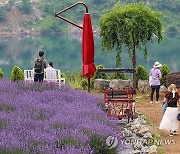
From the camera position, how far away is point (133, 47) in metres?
18.5

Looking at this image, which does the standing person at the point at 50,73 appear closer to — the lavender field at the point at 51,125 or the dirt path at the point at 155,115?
the dirt path at the point at 155,115

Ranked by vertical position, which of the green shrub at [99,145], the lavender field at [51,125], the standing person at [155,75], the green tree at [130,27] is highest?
the green tree at [130,27]

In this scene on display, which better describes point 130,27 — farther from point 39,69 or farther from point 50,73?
point 39,69

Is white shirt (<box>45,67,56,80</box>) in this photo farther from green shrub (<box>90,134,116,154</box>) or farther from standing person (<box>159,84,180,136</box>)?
green shrub (<box>90,134,116,154</box>)

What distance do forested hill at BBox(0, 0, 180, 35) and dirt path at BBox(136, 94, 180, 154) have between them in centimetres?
9563

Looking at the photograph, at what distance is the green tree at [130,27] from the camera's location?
18.1 m

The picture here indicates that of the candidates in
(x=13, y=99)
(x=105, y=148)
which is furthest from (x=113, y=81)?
(x=105, y=148)

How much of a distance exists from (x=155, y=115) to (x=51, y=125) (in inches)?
264

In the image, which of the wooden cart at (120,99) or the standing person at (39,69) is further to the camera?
the standing person at (39,69)

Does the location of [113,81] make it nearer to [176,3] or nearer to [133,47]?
[133,47]

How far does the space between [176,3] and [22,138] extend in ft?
365

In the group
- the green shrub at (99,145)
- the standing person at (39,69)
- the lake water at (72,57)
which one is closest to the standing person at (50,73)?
the standing person at (39,69)

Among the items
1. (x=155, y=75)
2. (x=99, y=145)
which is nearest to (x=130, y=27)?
(x=155, y=75)

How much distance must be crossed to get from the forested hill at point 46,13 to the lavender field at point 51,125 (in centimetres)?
10276
